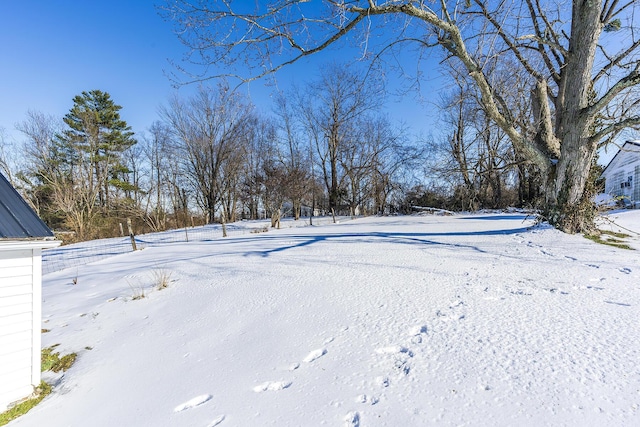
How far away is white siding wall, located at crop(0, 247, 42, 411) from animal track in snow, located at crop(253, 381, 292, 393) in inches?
85.8

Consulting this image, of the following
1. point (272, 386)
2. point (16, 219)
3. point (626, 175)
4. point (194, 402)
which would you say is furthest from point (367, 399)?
point (626, 175)

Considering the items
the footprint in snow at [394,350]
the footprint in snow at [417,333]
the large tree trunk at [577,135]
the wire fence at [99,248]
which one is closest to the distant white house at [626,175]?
the large tree trunk at [577,135]

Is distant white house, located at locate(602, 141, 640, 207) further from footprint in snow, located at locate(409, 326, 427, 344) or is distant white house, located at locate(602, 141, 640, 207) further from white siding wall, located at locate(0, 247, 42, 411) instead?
white siding wall, located at locate(0, 247, 42, 411)

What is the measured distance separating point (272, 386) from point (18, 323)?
2.41 m

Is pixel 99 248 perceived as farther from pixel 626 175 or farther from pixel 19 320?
pixel 626 175

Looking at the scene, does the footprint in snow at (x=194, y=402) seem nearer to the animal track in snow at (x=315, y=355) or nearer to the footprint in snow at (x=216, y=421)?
the footprint in snow at (x=216, y=421)

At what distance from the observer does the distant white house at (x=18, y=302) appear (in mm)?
2312

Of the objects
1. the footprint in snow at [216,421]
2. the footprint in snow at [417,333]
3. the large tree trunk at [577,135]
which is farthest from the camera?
the large tree trunk at [577,135]

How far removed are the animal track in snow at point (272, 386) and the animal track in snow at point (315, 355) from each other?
26cm

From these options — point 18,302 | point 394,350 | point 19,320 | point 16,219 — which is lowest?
point 394,350

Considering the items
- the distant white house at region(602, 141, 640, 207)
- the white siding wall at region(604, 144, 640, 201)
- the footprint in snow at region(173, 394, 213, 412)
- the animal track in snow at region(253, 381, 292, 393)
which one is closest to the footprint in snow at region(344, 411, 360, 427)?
the animal track in snow at region(253, 381, 292, 393)

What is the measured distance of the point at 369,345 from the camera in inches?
84.6

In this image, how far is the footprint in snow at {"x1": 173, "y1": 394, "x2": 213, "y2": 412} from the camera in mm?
1764

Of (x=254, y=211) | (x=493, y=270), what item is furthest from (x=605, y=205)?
(x=254, y=211)
